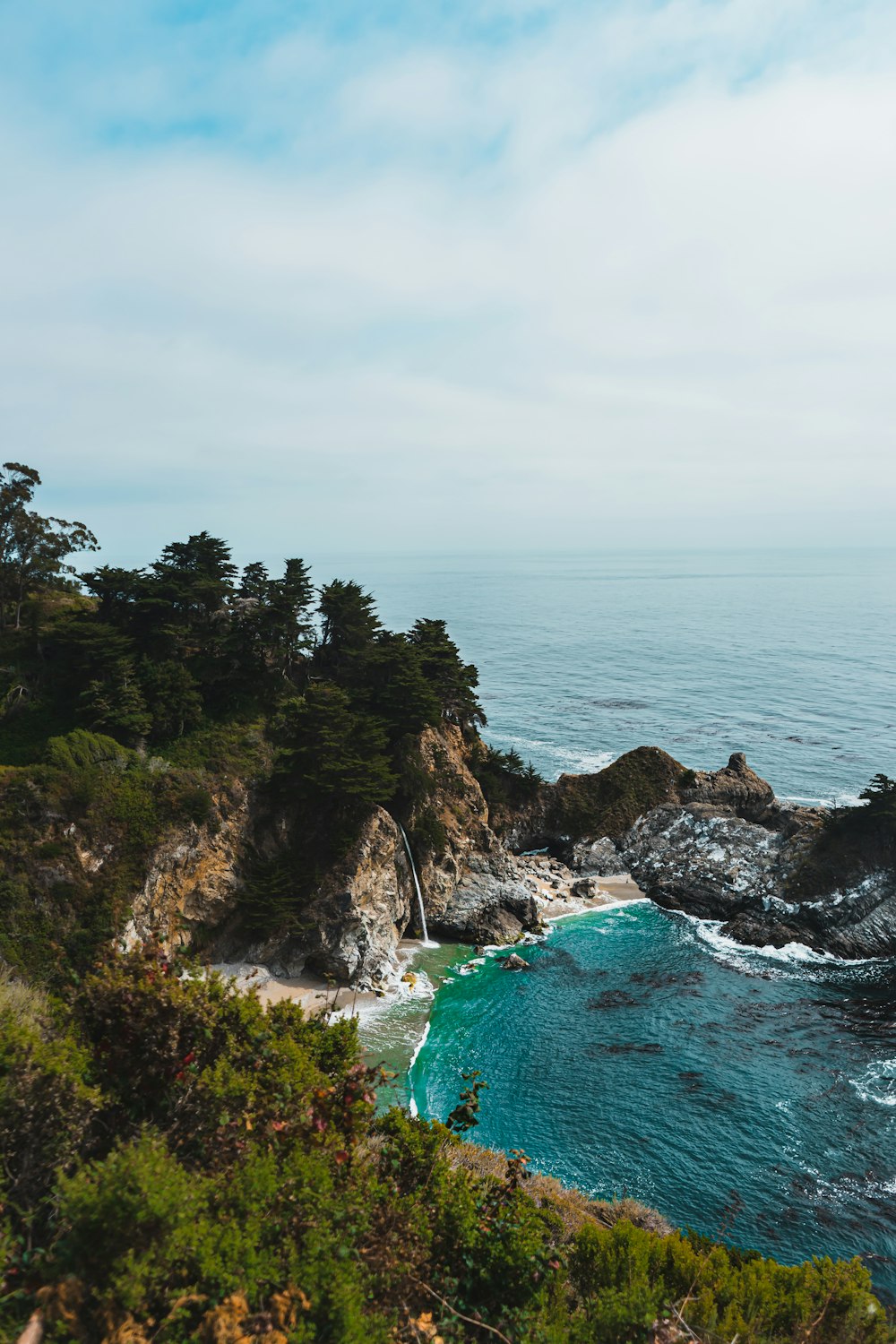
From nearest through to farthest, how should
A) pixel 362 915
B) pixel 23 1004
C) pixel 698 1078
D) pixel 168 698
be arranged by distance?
pixel 23 1004 → pixel 698 1078 → pixel 362 915 → pixel 168 698

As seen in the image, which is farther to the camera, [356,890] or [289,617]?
[289,617]

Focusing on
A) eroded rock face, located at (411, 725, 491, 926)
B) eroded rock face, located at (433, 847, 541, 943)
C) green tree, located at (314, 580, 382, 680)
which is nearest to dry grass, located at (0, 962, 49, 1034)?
eroded rock face, located at (411, 725, 491, 926)

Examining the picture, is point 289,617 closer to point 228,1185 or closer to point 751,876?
point 751,876

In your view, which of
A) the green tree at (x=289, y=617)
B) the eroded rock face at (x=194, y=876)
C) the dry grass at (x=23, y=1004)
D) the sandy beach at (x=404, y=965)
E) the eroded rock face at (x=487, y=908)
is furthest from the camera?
the green tree at (x=289, y=617)

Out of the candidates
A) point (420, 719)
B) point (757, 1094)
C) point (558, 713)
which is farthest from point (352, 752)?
point (558, 713)

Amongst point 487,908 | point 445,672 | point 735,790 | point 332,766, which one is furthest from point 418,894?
point 735,790

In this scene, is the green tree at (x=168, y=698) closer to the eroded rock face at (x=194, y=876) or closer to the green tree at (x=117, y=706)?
the green tree at (x=117, y=706)

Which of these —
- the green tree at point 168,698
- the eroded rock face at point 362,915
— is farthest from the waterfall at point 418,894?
the green tree at point 168,698

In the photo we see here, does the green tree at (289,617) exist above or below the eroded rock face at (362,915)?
above
